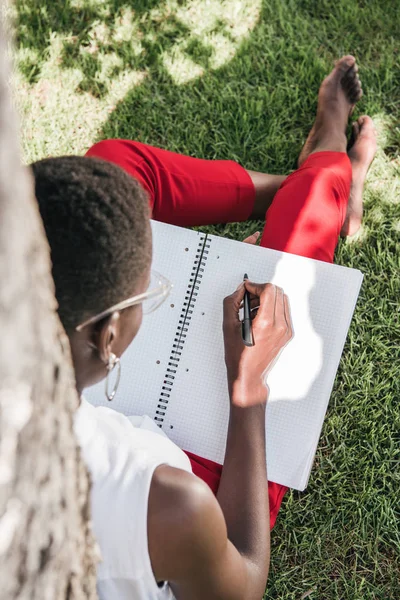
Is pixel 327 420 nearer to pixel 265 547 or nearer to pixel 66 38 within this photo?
pixel 265 547

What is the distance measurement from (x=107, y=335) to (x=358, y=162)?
1.75 metres

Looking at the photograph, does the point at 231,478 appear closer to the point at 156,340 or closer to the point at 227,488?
the point at 227,488

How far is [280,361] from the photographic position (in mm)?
2020

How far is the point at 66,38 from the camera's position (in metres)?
2.98

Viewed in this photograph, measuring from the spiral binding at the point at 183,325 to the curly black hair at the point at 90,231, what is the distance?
80cm

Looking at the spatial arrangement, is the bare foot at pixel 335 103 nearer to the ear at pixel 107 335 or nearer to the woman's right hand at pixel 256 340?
the woman's right hand at pixel 256 340

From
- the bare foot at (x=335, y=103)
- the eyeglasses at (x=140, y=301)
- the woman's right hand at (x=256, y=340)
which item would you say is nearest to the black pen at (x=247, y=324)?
the woman's right hand at (x=256, y=340)

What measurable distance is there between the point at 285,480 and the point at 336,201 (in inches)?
40.0

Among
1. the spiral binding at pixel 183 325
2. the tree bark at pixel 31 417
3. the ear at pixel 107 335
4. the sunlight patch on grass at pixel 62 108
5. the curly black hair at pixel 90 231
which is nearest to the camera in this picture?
the tree bark at pixel 31 417

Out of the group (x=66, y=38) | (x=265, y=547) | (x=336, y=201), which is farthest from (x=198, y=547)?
(x=66, y=38)

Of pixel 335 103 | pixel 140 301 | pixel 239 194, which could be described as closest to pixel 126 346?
pixel 140 301

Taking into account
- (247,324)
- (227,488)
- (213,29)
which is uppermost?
(213,29)

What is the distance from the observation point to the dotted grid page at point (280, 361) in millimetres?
1962

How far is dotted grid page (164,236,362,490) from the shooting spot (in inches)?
77.2
